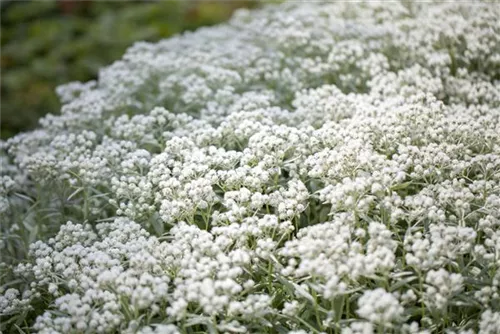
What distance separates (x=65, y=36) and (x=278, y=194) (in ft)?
19.3

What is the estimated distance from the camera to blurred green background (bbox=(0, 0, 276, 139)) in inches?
284

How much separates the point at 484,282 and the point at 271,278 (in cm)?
93

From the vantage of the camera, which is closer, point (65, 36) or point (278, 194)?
point (278, 194)

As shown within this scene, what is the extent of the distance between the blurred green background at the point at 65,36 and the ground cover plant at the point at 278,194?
7.55 feet

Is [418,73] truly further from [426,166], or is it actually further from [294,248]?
[294,248]

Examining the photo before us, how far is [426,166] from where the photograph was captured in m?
3.15

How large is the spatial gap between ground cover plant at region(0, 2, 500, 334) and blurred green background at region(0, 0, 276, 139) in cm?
230

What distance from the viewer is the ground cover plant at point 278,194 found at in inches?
102

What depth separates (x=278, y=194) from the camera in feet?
10.1

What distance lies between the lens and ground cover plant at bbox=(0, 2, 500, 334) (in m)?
2.60

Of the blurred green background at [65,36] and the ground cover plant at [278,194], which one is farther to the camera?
the blurred green background at [65,36]

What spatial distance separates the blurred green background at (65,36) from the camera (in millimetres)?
7211

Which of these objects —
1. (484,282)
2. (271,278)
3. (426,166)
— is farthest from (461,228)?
(271,278)

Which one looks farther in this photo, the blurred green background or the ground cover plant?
the blurred green background
